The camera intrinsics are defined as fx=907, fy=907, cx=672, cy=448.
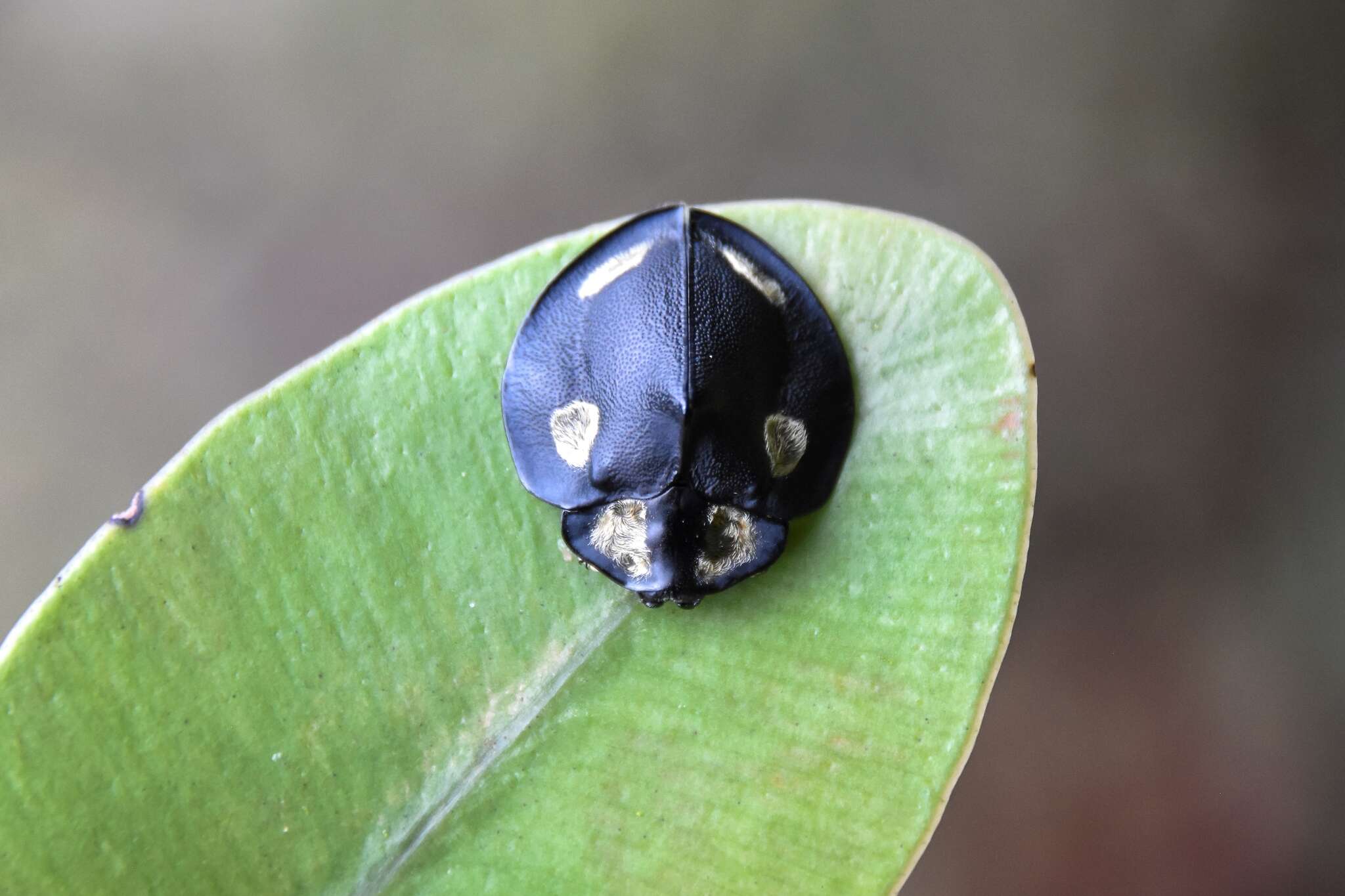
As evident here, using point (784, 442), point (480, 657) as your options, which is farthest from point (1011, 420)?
point (480, 657)

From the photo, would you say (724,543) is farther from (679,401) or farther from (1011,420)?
(1011,420)

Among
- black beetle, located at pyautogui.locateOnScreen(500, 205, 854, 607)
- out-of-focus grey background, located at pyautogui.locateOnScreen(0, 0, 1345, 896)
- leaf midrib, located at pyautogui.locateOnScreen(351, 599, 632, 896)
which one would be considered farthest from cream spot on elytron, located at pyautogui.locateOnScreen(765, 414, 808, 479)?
out-of-focus grey background, located at pyautogui.locateOnScreen(0, 0, 1345, 896)

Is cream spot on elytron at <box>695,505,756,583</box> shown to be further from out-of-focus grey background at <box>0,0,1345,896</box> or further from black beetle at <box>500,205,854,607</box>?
out-of-focus grey background at <box>0,0,1345,896</box>

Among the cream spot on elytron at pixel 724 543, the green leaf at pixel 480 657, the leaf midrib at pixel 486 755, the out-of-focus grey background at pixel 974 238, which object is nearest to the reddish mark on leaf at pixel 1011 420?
the green leaf at pixel 480 657

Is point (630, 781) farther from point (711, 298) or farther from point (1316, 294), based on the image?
point (1316, 294)

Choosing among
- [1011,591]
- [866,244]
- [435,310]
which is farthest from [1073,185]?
[435,310]

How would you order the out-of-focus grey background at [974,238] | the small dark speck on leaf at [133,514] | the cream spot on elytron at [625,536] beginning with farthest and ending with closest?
the out-of-focus grey background at [974,238] < the cream spot on elytron at [625,536] < the small dark speck on leaf at [133,514]

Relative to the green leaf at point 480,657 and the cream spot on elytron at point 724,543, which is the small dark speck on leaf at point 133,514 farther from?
the cream spot on elytron at point 724,543
